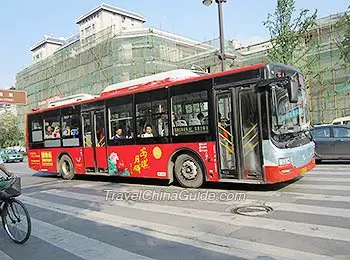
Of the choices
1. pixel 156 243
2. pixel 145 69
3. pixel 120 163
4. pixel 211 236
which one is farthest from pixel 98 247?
pixel 145 69

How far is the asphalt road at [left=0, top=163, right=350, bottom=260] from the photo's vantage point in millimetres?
4867

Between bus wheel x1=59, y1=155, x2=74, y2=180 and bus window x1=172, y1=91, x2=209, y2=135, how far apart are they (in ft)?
19.5

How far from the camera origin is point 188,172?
32.3 feet

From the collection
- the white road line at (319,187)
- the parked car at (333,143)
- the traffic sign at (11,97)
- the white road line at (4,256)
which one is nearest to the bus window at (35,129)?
the white road line at (4,256)

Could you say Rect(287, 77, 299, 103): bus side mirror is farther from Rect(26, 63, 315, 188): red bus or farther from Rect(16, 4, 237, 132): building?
Rect(16, 4, 237, 132): building

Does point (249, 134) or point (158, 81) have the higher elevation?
point (158, 81)

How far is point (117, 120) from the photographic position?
38.7 ft

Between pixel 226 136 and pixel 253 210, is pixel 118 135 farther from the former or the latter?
pixel 253 210

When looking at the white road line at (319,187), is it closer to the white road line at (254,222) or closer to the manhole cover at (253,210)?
Answer: the manhole cover at (253,210)

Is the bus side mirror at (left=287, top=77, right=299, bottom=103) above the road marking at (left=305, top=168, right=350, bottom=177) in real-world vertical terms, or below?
above

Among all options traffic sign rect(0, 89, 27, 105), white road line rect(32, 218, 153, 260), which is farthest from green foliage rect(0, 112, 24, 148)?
white road line rect(32, 218, 153, 260)

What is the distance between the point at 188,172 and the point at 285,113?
10.1ft

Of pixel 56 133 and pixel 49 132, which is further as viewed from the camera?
pixel 49 132

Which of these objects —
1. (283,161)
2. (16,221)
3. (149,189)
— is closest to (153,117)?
(149,189)
